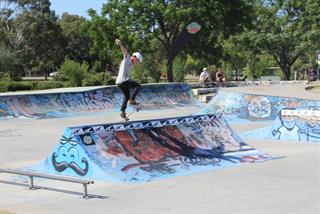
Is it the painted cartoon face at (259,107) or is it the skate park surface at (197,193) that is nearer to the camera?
the skate park surface at (197,193)

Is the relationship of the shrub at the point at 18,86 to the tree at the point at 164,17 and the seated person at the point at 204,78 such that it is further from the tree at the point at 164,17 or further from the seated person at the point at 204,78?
the seated person at the point at 204,78

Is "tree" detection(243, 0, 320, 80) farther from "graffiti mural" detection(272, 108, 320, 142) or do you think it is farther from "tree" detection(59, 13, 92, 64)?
"graffiti mural" detection(272, 108, 320, 142)

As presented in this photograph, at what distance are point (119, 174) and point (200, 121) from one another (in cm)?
298

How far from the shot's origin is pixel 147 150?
977 cm

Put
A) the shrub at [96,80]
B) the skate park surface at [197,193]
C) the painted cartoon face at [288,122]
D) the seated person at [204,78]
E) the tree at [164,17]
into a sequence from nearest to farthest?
the skate park surface at [197,193]
the painted cartoon face at [288,122]
the seated person at [204,78]
the shrub at [96,80]
the tree at [164,17]

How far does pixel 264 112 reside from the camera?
20.8 metres

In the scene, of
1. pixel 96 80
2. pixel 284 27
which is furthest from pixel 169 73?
pixel 284 27

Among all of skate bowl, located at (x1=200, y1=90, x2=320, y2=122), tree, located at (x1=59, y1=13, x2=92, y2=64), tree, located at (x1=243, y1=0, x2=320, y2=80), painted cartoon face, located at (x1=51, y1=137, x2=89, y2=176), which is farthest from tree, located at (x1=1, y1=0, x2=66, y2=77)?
painted cartoon face, located at (x1=51, y1=137, x2=89, y2=176)

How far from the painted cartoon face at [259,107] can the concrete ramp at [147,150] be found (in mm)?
9518

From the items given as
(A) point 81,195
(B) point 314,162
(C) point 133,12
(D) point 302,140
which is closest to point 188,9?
(C) point 133,12

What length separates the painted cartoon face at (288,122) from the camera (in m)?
14.1

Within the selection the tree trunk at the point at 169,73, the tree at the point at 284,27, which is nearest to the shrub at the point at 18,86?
the tree trunk at the point at 169,73

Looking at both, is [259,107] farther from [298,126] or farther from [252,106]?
[298,126]

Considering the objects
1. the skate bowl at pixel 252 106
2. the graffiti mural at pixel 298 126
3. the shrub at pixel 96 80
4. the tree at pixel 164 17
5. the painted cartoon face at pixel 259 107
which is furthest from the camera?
the tree at pixel 164 17
